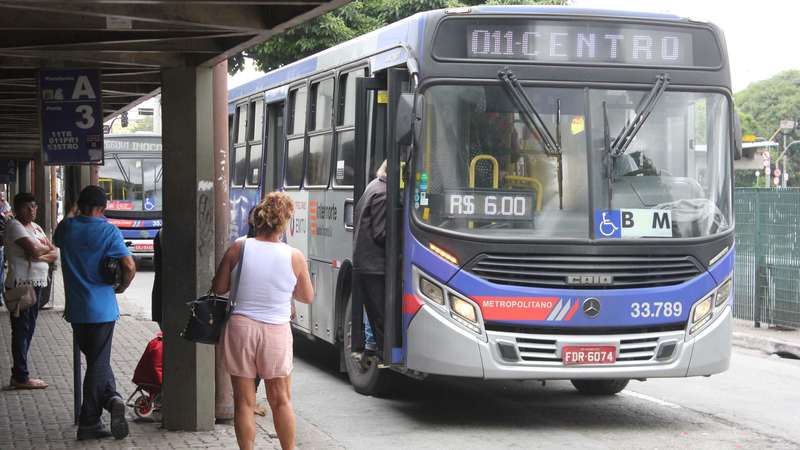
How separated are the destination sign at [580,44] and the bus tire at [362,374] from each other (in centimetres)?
270

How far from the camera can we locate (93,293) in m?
8.48

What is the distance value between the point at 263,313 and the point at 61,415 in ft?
11.6

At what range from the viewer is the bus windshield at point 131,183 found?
29.2 m

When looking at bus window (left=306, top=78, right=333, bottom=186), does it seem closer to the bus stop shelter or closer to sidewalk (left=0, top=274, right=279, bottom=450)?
sidewalk (left=0, top=274, right=279, bottom=450)

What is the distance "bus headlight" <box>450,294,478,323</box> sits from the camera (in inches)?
365

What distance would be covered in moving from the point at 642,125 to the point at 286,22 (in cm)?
307

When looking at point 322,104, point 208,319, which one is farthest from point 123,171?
point 208,319

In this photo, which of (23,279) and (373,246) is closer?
(373,246)

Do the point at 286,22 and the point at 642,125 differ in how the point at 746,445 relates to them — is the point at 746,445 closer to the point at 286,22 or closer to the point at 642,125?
the point at 642,125

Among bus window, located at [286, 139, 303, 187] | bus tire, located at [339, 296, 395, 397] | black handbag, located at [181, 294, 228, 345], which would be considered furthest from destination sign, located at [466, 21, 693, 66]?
bus window, located at [286, 139, 303, 187]

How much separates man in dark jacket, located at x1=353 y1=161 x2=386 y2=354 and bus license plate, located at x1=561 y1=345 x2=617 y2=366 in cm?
152

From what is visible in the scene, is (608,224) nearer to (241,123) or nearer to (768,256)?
(241,123)

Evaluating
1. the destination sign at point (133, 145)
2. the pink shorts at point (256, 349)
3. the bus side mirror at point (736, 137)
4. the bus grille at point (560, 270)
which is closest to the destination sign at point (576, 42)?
the bus side mirror at point (736, 137)

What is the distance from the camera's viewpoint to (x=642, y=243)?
31.0 ft
